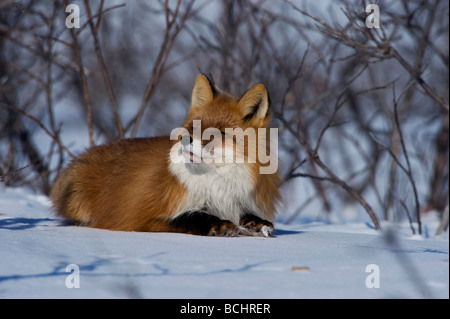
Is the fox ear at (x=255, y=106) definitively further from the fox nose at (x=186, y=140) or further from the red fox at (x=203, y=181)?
the fox nose at (x=186, y=140)

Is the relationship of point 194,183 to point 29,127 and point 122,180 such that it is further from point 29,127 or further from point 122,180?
point 29,127

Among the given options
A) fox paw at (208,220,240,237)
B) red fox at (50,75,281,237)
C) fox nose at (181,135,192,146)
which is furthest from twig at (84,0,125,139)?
fox paw at (208,220,240,237)

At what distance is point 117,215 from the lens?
5215 millimetres

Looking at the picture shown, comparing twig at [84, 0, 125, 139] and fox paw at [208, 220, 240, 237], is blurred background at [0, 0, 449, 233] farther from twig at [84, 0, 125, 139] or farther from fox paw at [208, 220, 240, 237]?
fox paw at [208, 220, 240, 237]

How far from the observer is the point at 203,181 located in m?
4.79

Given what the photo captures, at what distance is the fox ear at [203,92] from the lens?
17.1 feet

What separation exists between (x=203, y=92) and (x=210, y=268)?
2464 mm

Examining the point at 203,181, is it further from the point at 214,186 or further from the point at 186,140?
the point at 186,140

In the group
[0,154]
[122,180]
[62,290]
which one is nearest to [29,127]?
[0,154]

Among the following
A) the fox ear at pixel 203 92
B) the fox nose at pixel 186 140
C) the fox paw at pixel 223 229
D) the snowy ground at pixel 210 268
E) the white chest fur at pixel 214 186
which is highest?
the fox ear at pixel 203 92

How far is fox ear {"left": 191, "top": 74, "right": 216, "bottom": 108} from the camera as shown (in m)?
5.20

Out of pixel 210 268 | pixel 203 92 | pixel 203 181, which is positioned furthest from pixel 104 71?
pixel 210 268

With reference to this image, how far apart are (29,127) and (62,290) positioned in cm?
974

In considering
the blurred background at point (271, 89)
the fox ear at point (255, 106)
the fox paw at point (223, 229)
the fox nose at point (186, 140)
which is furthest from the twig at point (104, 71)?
the fox paw at point (223, 229)
